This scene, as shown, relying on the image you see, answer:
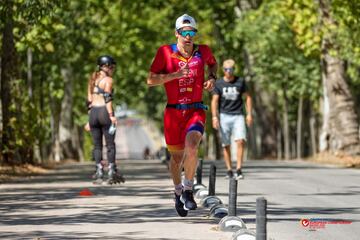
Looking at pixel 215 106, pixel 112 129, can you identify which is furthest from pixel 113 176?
pixel 215 106

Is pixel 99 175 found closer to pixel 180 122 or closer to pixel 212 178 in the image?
pixel 212 178

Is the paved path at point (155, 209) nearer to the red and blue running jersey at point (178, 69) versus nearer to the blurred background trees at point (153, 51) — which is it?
the red and blue running jersey at point (178, 69)

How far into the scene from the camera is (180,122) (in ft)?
42.0

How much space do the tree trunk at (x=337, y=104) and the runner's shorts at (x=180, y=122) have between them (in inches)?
690

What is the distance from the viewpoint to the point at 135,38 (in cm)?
5469

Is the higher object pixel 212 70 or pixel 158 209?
pixel 212 70

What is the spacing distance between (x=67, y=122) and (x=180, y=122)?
35192mm

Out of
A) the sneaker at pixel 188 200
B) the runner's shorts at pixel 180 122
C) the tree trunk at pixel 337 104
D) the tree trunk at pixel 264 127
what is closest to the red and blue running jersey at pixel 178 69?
the runner's shorts at pixel 180 122

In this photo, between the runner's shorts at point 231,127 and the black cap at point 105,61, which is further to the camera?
the runner's shorts at point 231,127

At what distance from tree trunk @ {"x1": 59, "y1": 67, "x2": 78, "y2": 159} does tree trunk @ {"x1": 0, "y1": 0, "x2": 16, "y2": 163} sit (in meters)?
20.3

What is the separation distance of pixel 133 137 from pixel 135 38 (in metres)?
132

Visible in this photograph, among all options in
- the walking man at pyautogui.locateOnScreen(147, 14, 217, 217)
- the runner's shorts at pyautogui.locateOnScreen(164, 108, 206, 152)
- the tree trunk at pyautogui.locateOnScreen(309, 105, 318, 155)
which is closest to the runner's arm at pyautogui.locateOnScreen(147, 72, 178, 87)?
the walking man at pyautogui.locateOnScreen(147, 14, 217, 217)

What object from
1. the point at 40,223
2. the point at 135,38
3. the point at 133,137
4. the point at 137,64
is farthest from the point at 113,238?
the point at 133,137

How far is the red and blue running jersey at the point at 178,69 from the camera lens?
12719mm
